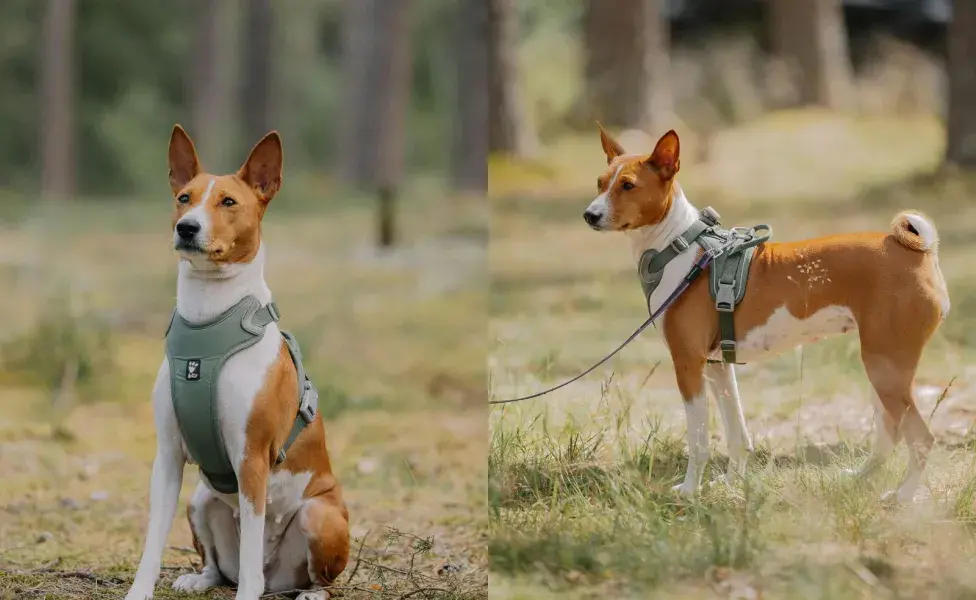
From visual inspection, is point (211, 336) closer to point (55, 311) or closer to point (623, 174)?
point (623, 174)

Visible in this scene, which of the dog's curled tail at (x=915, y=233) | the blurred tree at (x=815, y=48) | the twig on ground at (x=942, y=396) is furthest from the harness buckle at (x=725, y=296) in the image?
the blurred tree at (x=815, y=48)

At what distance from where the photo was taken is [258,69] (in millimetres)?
19188

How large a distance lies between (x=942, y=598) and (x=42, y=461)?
487 centimetres

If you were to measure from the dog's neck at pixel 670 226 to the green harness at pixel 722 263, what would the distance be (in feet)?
0.06

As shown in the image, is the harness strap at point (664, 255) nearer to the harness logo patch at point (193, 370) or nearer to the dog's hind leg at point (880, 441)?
the dog's hind leg at point (880, 441)

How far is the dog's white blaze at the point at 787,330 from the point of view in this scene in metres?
3.70

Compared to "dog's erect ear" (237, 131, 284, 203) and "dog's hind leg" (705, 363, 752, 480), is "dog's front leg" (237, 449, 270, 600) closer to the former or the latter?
"dog's erect ear" (237, 131, 284, 203)

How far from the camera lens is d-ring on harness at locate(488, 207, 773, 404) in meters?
3.73

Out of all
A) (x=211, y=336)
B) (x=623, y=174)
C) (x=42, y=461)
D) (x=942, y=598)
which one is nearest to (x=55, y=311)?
(x=42, y=461)

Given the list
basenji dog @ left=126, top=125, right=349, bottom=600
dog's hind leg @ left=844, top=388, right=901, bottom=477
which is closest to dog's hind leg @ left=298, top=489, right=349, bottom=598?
basenji dog @ left=126, top=125, right=349, bottom=600

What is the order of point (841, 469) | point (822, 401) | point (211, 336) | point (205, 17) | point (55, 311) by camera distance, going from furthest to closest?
point (205, 17)
point (55, 311)
point (822, 401)
point (841, 469)
point (211, 336)

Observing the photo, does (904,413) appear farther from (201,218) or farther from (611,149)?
(201,218)

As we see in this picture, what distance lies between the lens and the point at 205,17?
17.9 meters

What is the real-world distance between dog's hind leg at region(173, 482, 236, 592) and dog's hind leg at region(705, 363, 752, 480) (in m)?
1.77
